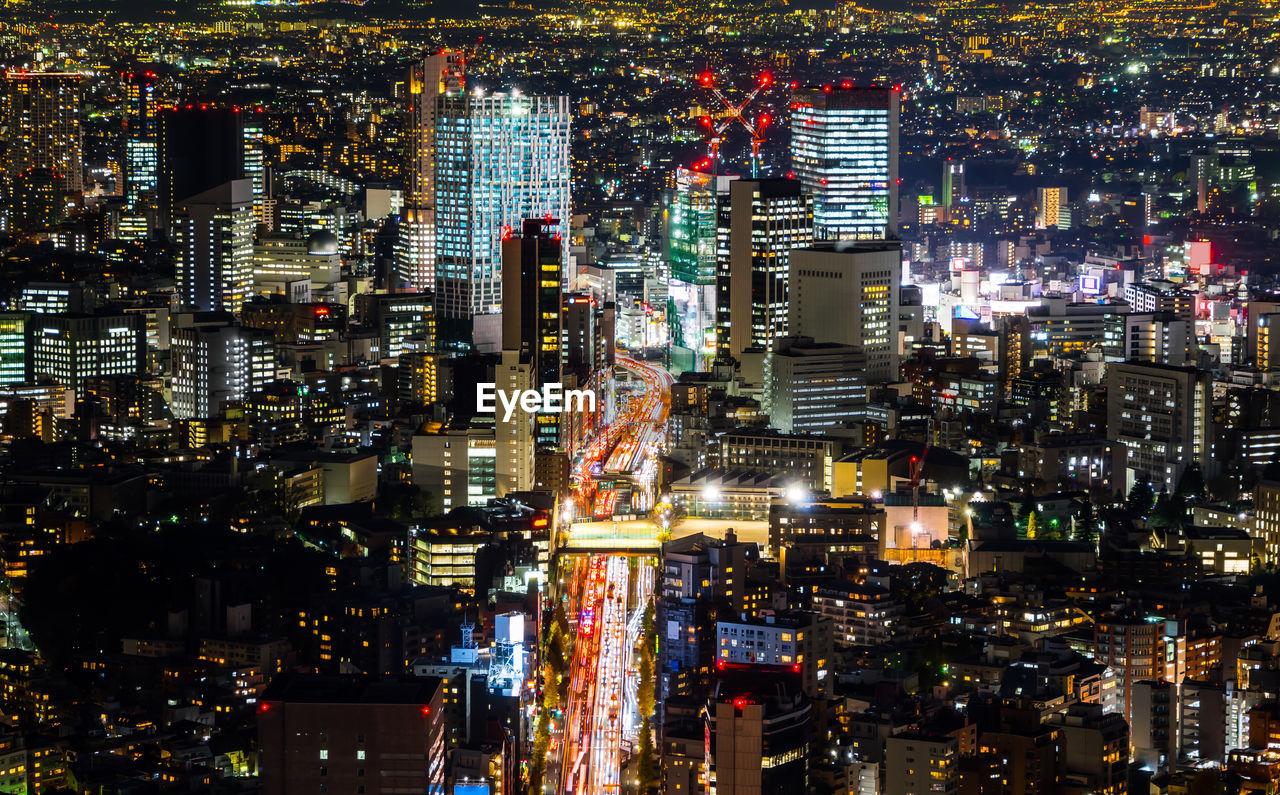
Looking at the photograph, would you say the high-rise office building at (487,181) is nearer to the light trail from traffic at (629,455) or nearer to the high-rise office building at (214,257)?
the high-rise office building at (214,257)

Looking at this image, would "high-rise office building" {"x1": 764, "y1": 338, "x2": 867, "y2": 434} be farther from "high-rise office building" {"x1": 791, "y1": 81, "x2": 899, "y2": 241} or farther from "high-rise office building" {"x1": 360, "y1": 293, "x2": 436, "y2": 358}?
"high-rise office building" {"x1": 791, "y1": 81, "x2": 899, "y2": 241}

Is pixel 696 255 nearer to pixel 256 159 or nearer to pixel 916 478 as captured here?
pixel 256 159

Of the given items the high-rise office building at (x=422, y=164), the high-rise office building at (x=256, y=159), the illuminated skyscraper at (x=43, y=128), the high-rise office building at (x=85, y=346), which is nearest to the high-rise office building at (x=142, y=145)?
the illuminated skyscraper at (x=43, y=128)

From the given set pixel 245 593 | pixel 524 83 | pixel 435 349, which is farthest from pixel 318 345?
pixel 245 593

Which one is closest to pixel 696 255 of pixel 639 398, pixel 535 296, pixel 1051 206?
pixel 639 398

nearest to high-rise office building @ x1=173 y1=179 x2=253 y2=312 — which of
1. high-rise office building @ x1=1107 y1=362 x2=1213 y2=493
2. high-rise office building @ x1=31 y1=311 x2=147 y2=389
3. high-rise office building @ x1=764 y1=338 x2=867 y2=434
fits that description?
high-rise office building @ x1=31 y1=311 x2=147 y2=389

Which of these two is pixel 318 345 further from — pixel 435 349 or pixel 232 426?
pixel 232 426
